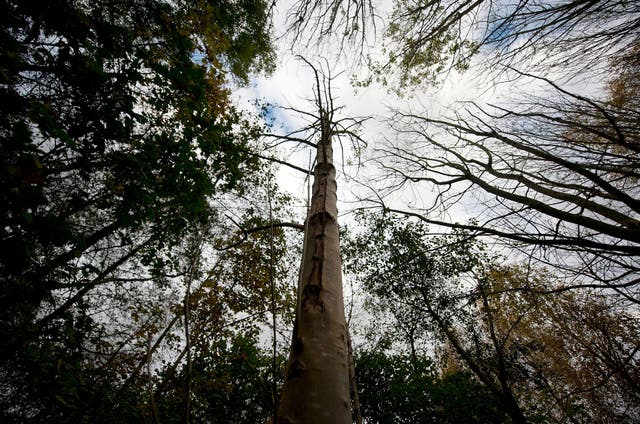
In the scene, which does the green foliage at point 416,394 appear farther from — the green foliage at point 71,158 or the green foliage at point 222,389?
the green foliage at point 71,158

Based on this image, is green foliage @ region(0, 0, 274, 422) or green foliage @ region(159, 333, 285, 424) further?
green foliage @ region(159, 333, 285, 424)

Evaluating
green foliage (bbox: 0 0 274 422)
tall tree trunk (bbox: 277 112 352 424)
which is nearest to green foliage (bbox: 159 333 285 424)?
green foliage (bbox: 0 0 274 422)

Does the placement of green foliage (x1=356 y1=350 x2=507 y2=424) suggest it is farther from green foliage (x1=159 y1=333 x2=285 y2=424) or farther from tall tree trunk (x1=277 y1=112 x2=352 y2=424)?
tall tree trunk (x1=277 y1=112 x2=352 y2=424)

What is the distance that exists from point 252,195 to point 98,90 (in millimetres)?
4659

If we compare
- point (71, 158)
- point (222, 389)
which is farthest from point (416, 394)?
point (71, 158)

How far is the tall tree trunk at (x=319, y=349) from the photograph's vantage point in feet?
2.49

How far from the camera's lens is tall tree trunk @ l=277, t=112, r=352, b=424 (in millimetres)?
758

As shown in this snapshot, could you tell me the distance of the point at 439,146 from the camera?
16.4 feet

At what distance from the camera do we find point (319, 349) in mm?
925

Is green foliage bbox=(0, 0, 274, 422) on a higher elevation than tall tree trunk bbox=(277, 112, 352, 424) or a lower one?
higher

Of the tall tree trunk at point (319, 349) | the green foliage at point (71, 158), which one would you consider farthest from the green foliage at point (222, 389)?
the tall tree trunk at point (319, 349)

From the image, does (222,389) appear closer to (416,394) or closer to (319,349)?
(416,394)

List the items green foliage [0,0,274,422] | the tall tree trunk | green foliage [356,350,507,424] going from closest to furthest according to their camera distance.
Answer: the tall tree trunk, green foliage [0,0,274,422], green foliage [356,350,507,424]

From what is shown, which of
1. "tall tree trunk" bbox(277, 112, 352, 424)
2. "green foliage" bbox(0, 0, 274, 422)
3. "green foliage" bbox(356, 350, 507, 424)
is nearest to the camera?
"tall tree trunk" bbox(277, 112, 352, 424)
